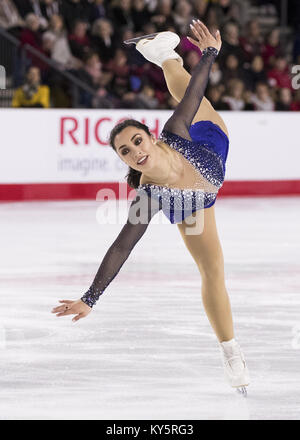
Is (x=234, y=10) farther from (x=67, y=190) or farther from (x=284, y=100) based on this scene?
(x=67, y=190)

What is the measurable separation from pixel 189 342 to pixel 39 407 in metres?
1.27

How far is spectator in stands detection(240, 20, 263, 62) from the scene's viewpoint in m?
13.1

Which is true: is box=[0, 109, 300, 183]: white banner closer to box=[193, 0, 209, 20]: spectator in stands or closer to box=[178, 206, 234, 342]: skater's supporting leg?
box=[193, 0, 209, 20]: spectator in stands

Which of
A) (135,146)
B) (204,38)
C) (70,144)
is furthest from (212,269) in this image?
(70,144)

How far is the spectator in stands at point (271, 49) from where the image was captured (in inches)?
527

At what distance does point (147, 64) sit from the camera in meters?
11.7

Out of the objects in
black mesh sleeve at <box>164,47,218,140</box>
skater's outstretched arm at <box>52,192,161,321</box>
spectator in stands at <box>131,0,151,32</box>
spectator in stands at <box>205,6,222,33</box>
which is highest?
black mesh sleeve at <box>164,47,218,140</box>

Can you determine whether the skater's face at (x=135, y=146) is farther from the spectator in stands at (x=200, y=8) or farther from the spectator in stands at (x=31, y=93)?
the spectator in stands at (x=200, y=8)

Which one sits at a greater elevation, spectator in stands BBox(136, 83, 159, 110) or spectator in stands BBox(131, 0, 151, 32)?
spectator in stands BBox(131, 0, 151, 32)

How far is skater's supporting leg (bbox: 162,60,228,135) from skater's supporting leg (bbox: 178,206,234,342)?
1.43ft

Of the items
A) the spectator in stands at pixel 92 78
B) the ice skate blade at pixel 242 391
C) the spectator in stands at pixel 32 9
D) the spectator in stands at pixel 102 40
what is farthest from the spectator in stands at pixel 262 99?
the ice skate blade at pixel 242 391

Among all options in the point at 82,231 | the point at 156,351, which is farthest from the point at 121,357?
the point at 82,231

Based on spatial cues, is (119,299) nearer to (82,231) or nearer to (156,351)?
(156,351)

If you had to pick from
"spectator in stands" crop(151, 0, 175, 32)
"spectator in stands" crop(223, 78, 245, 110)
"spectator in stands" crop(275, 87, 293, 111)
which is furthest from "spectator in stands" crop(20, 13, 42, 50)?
"spectator in stands" crop(275, 87, 293, 111)
